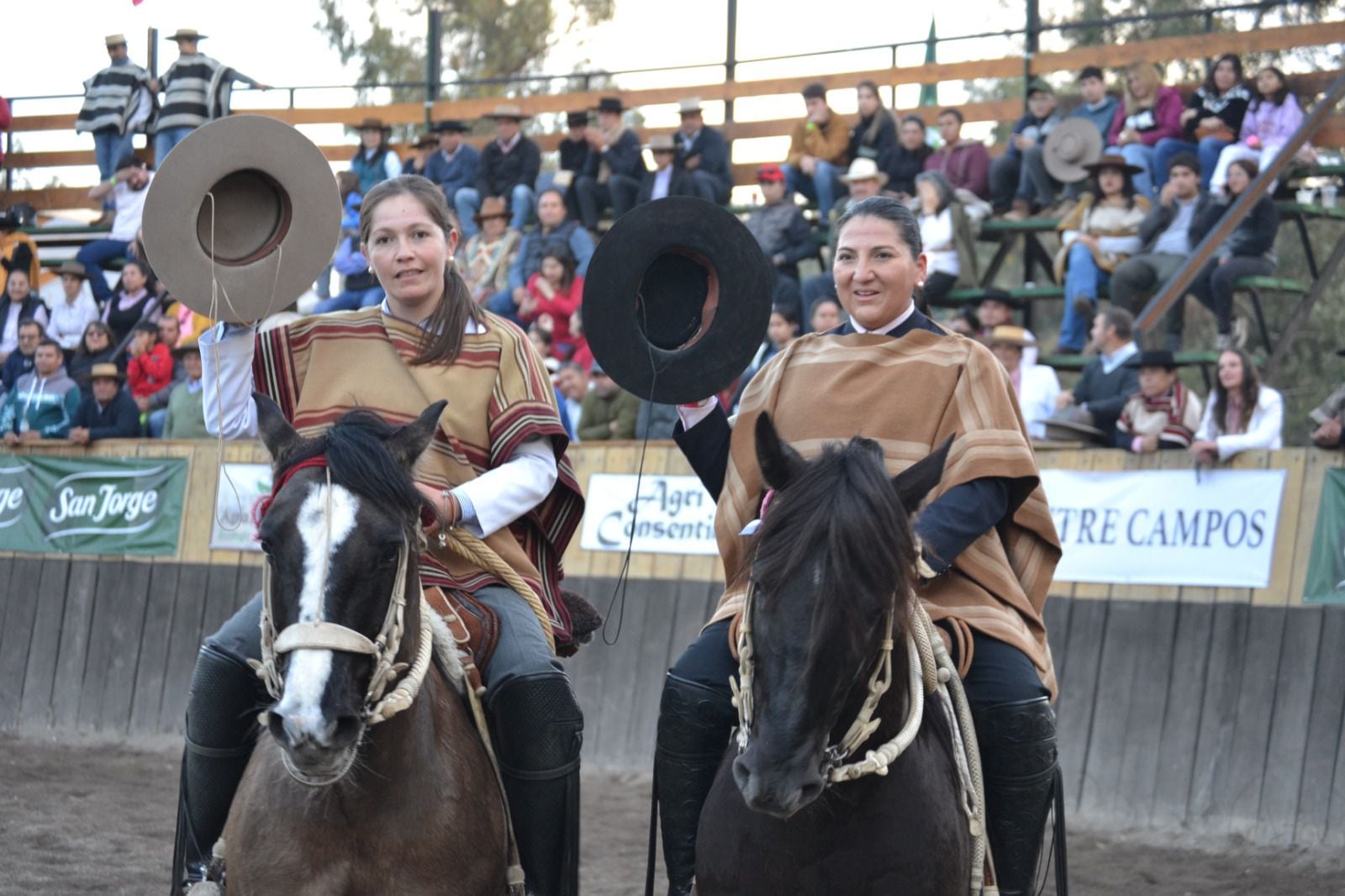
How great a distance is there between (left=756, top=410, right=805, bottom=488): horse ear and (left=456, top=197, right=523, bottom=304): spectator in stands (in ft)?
38.0

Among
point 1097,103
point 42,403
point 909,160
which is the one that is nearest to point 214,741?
point 42,403

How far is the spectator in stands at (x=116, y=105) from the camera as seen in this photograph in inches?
765

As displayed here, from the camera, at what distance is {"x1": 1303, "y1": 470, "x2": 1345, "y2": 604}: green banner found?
Result: 8.03m

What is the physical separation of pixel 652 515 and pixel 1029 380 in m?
2.63

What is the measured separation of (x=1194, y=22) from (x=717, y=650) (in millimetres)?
21830

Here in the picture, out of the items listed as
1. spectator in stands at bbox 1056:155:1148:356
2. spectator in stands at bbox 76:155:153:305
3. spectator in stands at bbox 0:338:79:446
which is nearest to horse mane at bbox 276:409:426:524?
spectator in stands at bbox 1056:155:1148:356

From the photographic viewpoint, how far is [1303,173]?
12891mm

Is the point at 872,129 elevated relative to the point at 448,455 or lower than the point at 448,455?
elevated

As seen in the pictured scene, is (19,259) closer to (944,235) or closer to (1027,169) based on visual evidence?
(944,235)

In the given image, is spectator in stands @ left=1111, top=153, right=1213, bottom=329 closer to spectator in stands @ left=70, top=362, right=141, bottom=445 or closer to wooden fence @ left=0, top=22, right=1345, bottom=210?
wooden fence @ left=0, top=22, right=1345, bottom=210

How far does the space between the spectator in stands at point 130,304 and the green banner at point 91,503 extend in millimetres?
3406

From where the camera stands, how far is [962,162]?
555 inches

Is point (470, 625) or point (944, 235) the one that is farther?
point (944, 235)

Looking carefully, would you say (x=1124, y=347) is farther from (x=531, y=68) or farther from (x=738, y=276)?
(x=531, y=68)
